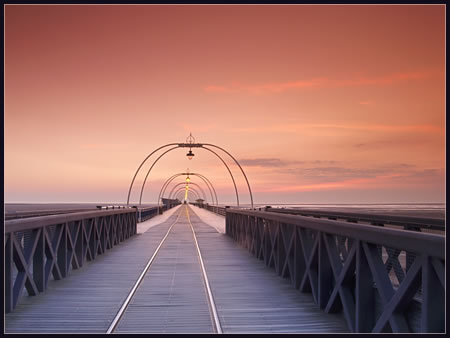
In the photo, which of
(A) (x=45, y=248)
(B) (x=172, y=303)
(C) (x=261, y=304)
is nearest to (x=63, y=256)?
(A) (x=45, y=248)

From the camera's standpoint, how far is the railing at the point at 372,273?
3.87m

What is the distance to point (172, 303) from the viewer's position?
7484mm

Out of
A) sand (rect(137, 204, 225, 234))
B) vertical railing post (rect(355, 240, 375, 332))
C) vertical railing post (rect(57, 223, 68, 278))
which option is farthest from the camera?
sand (rect(137, 204, 225, 234))

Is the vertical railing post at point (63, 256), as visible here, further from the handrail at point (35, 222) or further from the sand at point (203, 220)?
the sand at point (203, 220)

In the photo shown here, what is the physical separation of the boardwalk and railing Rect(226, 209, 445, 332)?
383 mm

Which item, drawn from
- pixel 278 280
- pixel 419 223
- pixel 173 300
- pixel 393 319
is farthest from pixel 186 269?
pixel 393 319

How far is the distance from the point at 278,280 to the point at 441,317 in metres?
5.72

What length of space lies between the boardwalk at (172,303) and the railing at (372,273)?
383 mm

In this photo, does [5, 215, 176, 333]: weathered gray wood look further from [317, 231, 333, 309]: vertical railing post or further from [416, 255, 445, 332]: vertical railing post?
[416, 255, 445, 332]: vertical railing post

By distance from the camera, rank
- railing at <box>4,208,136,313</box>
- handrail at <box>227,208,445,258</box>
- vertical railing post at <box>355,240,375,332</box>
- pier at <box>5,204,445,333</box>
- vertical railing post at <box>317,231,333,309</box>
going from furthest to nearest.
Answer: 1. vertical railing post at <box>317,231,333,309</box>
2. railing at <box>4,208,136,313</box>
3. vertical railing post at <box>355,240,375,332</box>
4. pier at <box>5,204,445,333</box>
5. handrail at <box>227,208,445,258</box>

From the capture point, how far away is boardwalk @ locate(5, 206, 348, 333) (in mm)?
6227

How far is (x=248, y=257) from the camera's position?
1350cm

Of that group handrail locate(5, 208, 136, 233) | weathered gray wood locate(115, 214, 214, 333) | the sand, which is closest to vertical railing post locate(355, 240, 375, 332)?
weathered gray wood locate(115, 214, 214, 333)

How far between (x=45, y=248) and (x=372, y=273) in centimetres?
596
